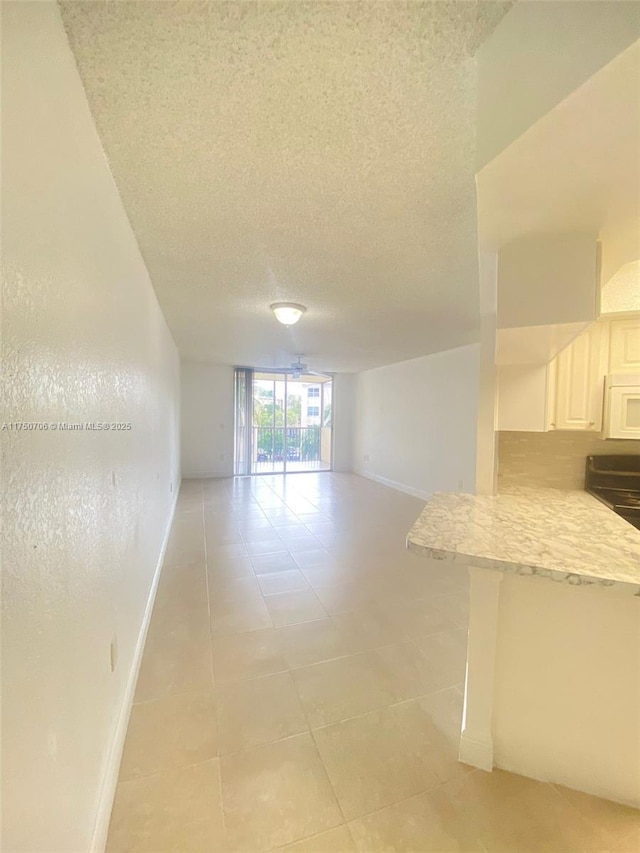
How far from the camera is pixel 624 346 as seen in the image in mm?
1858

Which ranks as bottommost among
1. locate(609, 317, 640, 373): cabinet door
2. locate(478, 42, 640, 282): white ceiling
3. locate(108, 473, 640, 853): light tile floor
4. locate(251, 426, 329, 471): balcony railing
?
locate(108, 473, 640, 853): light tile floor

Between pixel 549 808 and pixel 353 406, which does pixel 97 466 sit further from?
pixel 353 406

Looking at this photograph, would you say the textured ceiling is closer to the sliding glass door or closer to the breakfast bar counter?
the breakfast bar counter

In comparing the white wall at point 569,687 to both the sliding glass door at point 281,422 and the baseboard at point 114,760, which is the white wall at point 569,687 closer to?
the baseboard at point 114,760

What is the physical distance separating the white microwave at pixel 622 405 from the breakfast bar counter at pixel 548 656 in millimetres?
568

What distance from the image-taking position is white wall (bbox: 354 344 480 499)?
15.9 feet

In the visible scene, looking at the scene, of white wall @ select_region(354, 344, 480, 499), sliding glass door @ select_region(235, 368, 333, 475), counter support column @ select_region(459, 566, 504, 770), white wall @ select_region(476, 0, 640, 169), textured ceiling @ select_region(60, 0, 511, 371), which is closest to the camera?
white wall @ select_region(476, 0, 640, 169)

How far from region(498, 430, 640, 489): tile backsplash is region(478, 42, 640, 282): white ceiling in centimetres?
117

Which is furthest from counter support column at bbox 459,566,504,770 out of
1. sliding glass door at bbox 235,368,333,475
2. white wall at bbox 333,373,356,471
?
white wall at bbox 333,373,356,471

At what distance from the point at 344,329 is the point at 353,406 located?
4.53m

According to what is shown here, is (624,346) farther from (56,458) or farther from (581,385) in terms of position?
(56,458)

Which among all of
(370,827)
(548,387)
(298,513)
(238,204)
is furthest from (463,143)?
(298,513)

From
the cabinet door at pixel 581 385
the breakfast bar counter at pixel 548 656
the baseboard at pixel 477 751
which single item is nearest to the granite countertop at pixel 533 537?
the breakfast bar counter at pixel 548 656

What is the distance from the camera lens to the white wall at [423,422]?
4840 mm
